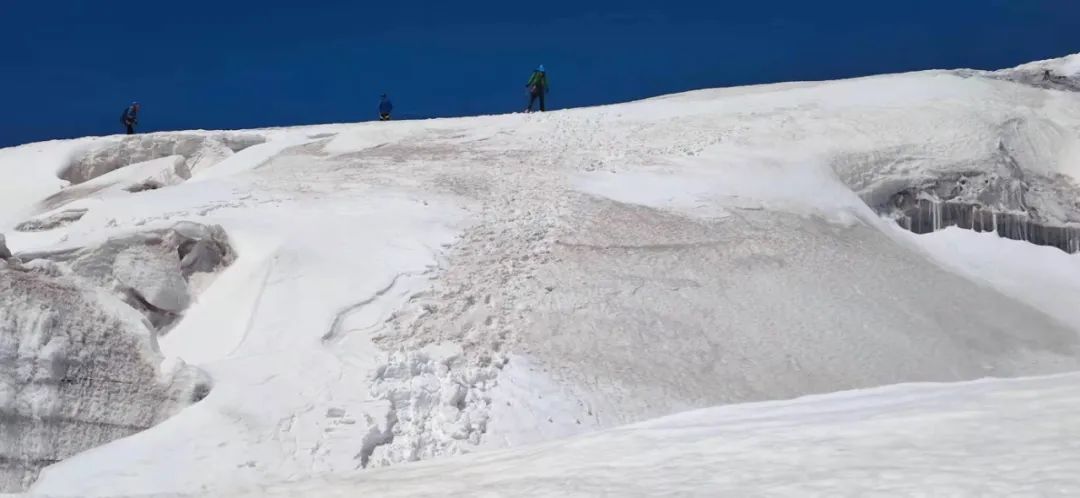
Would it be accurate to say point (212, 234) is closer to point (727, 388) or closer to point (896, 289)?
point (727, 388)

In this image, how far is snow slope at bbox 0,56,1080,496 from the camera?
1094 cm

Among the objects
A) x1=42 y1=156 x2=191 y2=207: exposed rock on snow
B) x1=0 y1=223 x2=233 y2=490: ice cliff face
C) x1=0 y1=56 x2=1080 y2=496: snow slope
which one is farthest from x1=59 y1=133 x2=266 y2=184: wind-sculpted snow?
x1=0 y1=223 x2=233 y2=490: ice cliff face

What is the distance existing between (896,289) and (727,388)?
424 centimetres

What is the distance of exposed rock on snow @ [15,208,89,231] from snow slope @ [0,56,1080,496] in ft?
0.26

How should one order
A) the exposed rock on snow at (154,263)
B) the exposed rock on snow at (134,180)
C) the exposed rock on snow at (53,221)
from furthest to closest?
1. the exposed rock on snow at (134,180)
2. the exposed rock on snow at (53,221)
3. the exposed rock on snow at (154,263)

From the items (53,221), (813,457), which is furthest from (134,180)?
(813,457)

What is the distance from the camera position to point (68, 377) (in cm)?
1085

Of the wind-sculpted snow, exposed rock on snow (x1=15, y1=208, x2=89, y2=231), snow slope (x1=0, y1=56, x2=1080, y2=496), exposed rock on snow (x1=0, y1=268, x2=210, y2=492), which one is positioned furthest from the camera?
the wind-sculpted snow

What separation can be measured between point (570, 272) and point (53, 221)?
27.2 ft

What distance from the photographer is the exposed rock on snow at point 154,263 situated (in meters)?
13.6

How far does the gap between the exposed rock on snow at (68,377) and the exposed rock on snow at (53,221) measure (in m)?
5.45

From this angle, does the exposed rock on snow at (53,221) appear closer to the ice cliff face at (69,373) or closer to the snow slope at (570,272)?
the snow slope at (570,272)

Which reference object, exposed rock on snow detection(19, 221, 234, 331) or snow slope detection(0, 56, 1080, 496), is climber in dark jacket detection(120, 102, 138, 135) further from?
exposed rock on snow detection(19, 221, 234, 331)

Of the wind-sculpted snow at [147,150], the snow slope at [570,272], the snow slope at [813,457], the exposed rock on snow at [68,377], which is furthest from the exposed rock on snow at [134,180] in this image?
the snow slope at [813,457]
